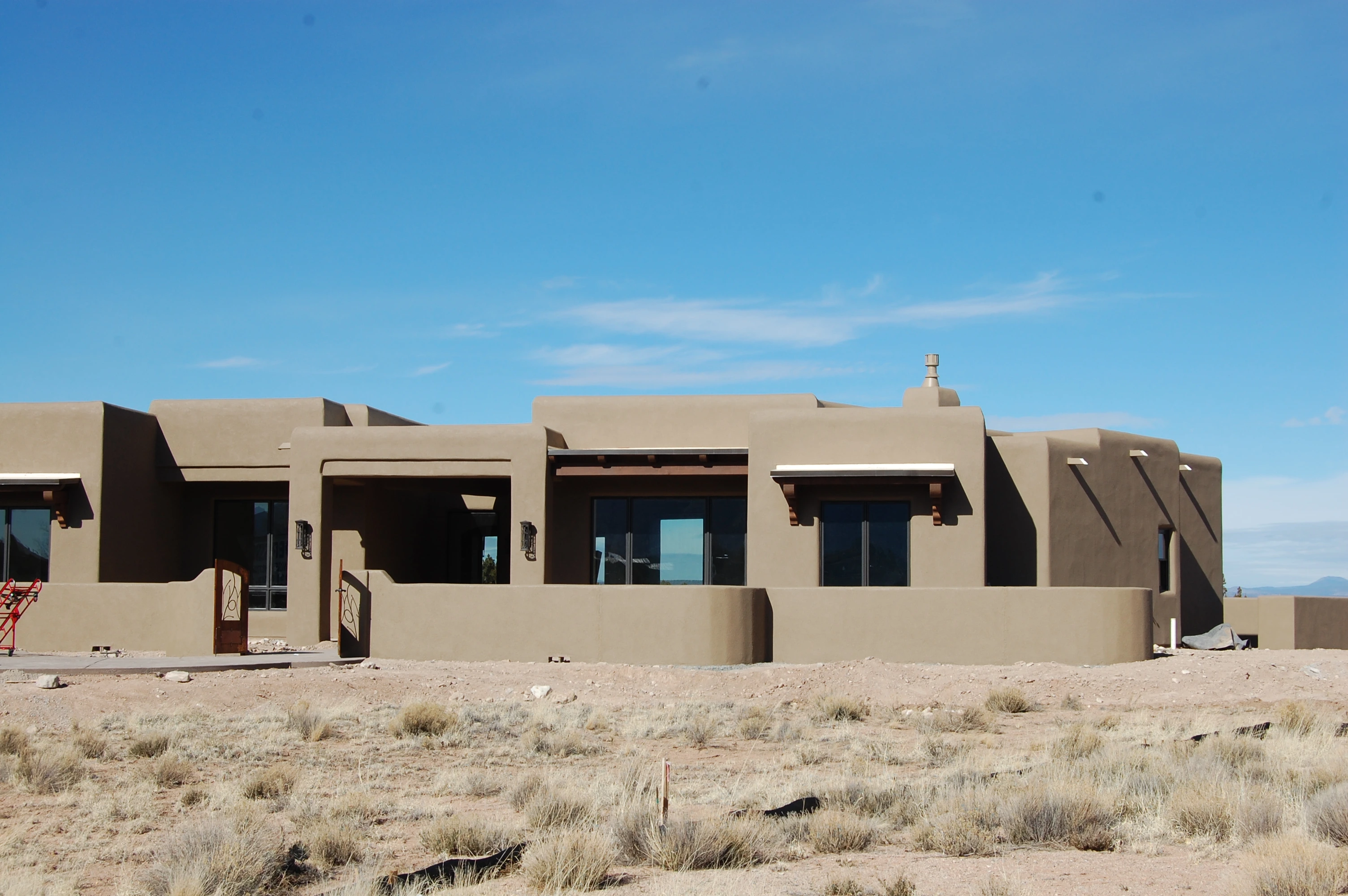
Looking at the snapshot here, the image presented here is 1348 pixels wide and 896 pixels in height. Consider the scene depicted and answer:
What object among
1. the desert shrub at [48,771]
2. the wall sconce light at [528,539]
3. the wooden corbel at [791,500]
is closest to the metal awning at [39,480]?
the wall sconce light at [528,539]

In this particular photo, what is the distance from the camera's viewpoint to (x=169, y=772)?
11.8 meters

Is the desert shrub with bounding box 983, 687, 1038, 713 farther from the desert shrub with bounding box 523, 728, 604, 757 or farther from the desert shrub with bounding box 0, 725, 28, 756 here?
the desert shrub with bounding box 0, 725, 28, 756

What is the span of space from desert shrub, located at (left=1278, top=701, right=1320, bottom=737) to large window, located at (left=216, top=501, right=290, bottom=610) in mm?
18575

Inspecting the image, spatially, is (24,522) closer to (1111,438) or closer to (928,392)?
(928,392)

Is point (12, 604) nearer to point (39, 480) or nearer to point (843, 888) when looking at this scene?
point (39, 480)

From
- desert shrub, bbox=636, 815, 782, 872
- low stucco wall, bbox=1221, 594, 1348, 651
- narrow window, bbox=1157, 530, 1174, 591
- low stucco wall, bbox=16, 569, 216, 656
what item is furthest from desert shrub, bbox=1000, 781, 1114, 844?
low stucco wall, bbox=1221, 594, 1348, 651

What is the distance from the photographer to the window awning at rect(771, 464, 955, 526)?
20.8m

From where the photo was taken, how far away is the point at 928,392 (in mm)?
25156

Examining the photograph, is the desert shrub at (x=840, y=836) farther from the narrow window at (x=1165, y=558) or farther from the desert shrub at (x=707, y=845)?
the narrow window at (x=1165, y=558)

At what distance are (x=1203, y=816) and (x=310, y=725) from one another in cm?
950

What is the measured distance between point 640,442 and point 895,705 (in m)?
8.63

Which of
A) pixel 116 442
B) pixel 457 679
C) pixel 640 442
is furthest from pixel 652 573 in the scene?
pixel 116 442

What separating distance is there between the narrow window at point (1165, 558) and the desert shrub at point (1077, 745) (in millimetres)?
12125

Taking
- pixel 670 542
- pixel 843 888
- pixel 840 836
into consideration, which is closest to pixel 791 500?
pixel 670 542
